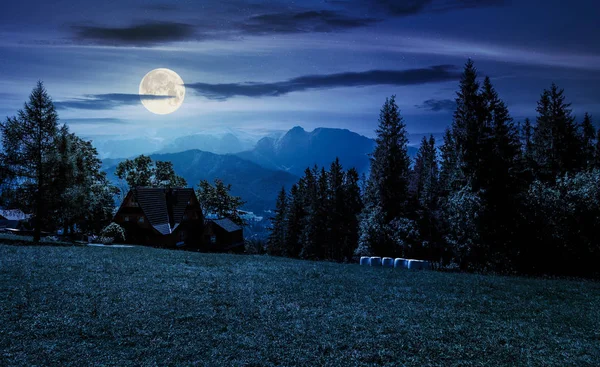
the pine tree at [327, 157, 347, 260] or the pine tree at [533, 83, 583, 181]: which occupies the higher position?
the pine tree at [533, 83, 583, 181]

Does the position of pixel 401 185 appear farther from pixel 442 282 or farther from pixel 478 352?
pixel 478 352

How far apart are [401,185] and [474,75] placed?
15.4 meters

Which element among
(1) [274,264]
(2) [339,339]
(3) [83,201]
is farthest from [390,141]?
(3) [83,201]

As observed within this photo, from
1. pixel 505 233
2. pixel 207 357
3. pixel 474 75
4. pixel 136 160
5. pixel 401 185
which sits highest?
pixel 474 75

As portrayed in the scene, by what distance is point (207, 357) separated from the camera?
1305cm

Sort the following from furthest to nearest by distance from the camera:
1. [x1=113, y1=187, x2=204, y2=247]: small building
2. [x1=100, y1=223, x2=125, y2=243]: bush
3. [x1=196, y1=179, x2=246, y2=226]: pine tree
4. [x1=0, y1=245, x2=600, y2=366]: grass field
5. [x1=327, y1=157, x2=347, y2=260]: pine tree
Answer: [x1=196, y1=179, x2=246, y2=226]: pine tree, [x1=327, y1=157, x2=347, y2=260]: pine tree, [x1=113, y1=187, x2=204, y2=247]: small building, [x1=100, y1=223, x2=125, y2=243]: bush, [x1=0, y1=245, x2=600, y2=366]: grass field

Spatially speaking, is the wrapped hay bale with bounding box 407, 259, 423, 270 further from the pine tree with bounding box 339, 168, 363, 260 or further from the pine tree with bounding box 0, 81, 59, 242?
the pine tree with bounding box 0, 81, 59, 242

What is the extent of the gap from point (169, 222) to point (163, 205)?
10.4ft

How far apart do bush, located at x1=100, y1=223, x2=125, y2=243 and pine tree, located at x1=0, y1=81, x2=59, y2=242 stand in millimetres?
13785

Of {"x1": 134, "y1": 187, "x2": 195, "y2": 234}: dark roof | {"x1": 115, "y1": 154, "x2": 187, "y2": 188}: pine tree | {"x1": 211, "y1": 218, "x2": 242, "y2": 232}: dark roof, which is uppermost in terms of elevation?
{"x1": 115, "y1": 154, "x2": 187, "y2": 188}: pine tree

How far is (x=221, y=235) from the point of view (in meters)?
74.2

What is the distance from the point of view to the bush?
52562 millimetres

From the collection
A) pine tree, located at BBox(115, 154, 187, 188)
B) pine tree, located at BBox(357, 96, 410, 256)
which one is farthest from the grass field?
pine tree, located at BBox(115, 154, 187, 188)

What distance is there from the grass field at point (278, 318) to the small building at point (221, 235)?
42.7 meters
